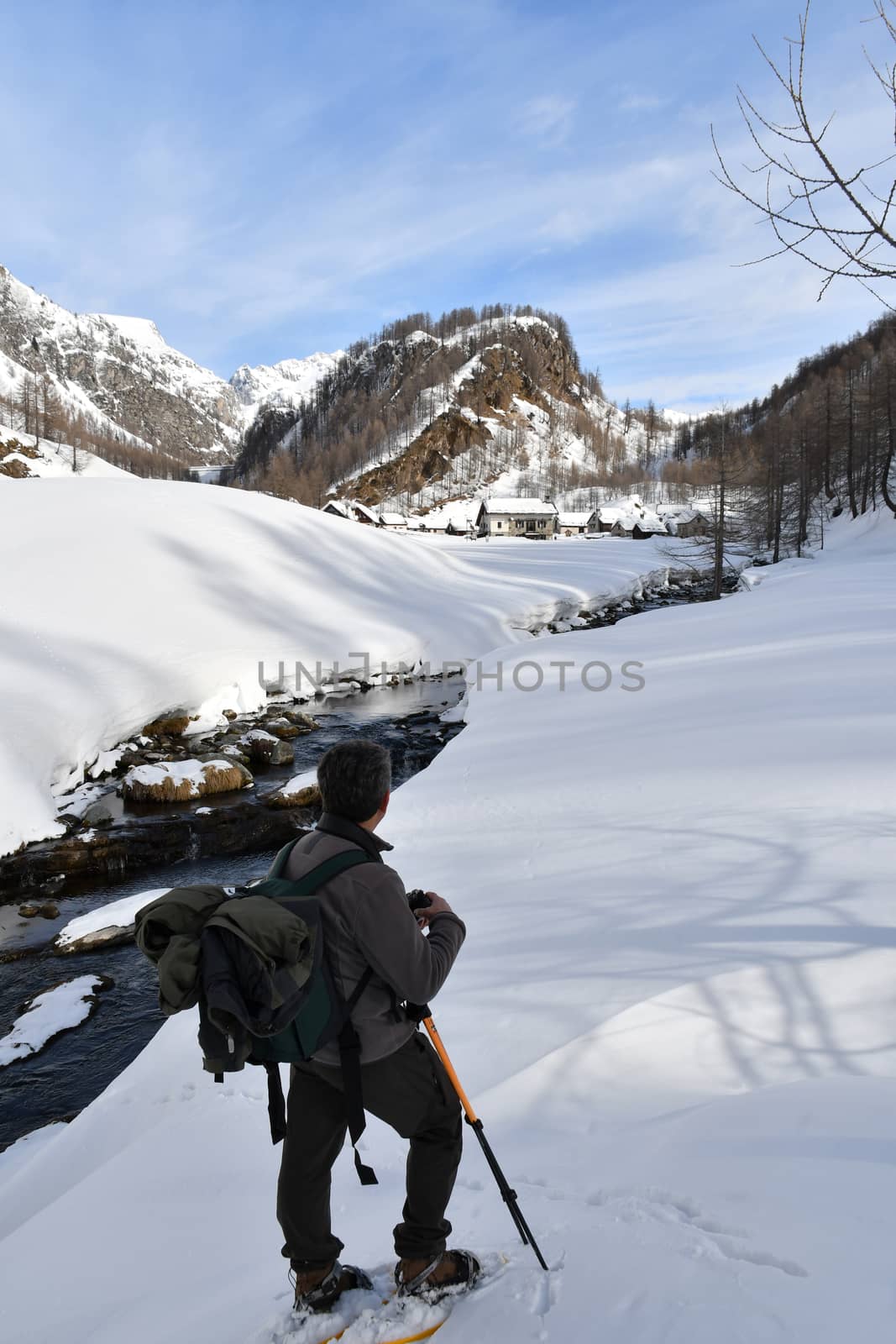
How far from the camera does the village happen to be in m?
79.1

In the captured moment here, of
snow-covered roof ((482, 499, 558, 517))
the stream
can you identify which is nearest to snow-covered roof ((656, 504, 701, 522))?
snow-covered roof ((482, 499, 558, 517))

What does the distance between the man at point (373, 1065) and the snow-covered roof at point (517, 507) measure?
273 ft

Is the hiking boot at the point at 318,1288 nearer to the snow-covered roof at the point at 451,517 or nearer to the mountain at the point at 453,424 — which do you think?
the snow-covered roof at the point at 451,517

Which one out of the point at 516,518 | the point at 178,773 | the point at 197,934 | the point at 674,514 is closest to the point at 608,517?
the point at 674,514

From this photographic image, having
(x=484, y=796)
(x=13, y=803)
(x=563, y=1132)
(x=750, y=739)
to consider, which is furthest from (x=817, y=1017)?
(x=13, y=803)

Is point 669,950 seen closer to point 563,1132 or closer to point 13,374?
point 563,1132

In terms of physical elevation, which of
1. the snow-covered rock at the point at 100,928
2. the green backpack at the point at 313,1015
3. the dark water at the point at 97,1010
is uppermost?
the green backpack at the point at 313,1015

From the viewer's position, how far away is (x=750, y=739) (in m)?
7.48

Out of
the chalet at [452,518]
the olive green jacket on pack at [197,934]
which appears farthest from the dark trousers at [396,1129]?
the chalet at [452,518]

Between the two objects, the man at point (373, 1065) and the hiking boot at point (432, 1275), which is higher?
the man at point (373, 1065)

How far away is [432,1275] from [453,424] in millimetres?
117920

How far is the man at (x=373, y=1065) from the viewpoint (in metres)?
1.94

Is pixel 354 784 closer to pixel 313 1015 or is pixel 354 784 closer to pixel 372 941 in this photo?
pixel 372 941

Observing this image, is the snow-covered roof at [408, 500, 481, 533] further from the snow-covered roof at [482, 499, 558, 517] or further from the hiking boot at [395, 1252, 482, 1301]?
the hiking boot at [395, 1252, 482, 1301]
